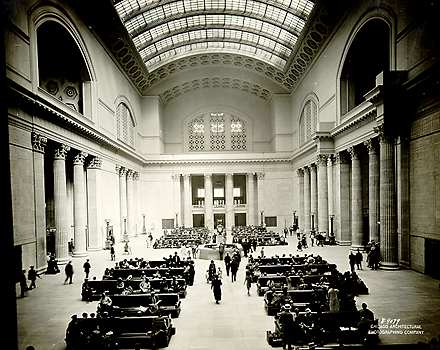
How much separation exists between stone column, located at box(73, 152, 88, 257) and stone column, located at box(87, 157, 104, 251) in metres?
1.92

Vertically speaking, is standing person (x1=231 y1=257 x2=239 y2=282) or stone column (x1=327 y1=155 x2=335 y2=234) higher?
stone column (x1=327 y1=155 x2=335 y2=234)

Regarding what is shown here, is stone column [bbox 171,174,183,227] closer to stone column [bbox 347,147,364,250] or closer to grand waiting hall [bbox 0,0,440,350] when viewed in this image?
grand waiting hall [bbox 0,0,440,350]

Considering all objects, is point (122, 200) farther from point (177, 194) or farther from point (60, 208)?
point (60, 208)

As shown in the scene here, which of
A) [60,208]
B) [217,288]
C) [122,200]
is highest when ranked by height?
[60,208]

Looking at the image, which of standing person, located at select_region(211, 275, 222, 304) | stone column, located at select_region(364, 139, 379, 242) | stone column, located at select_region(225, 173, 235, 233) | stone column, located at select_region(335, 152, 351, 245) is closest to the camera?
standing person, located at select_region(211, 275, 222, 304)

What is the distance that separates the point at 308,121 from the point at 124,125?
18.8m

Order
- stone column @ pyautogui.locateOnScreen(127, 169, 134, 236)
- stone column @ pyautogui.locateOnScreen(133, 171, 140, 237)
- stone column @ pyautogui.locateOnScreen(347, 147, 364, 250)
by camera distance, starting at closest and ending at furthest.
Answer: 1. stone column @ pyautogui.locateOnScreen(347, 147, 364, 250)
2. stone column @ pyautogui.locateOnScreen(127, 169, 134, 236)
3. stone column @ pyautogui.locateOnScreen(133, 171, 140, 237)

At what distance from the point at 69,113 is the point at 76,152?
395cm

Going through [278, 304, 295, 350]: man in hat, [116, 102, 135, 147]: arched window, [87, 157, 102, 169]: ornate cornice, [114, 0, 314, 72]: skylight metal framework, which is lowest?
[278, 304, 295, 350]: man in hat

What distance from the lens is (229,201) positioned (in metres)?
49.2

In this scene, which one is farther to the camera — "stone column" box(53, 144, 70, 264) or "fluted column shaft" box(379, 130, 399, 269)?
"stone column" box(53, 144, 70, 264)

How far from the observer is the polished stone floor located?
10.1 m

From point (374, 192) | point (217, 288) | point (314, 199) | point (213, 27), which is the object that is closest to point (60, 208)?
point (217, 288)

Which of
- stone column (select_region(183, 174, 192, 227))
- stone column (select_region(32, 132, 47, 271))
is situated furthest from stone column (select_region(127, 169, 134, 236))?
stone column (select_region(32, 132, 47, 271))
